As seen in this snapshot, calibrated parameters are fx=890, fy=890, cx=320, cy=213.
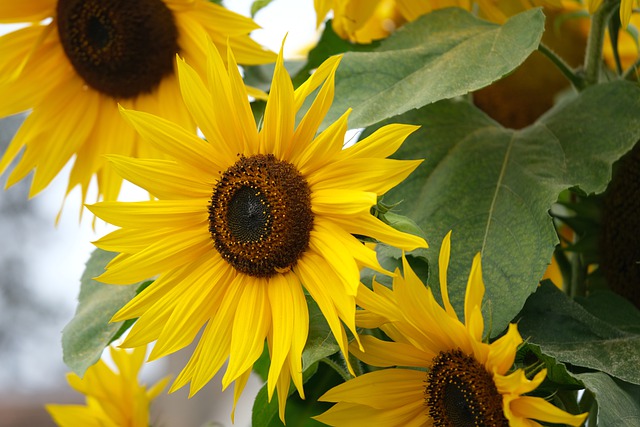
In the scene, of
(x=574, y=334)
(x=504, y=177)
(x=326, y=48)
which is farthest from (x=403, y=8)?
(x=574, y=334)

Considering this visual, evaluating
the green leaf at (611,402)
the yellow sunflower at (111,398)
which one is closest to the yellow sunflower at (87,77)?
the yellow sunflower at (111,398)

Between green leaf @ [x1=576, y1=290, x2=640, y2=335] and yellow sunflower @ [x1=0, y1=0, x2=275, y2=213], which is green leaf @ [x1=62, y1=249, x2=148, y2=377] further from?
green leaf @ [x1=576, y1=290, x2=640, y2=335]

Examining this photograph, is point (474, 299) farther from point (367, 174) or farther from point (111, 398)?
→ point (111, 398)

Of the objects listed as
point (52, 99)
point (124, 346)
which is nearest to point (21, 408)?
point (52, 99)

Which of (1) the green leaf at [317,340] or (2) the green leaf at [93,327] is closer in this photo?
(1) the green leaf at [317,340]

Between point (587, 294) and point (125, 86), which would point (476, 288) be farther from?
point (125, 86)

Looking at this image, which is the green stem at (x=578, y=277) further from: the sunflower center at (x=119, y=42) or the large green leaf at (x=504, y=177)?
the sunflower center at (x=119, y=42)
